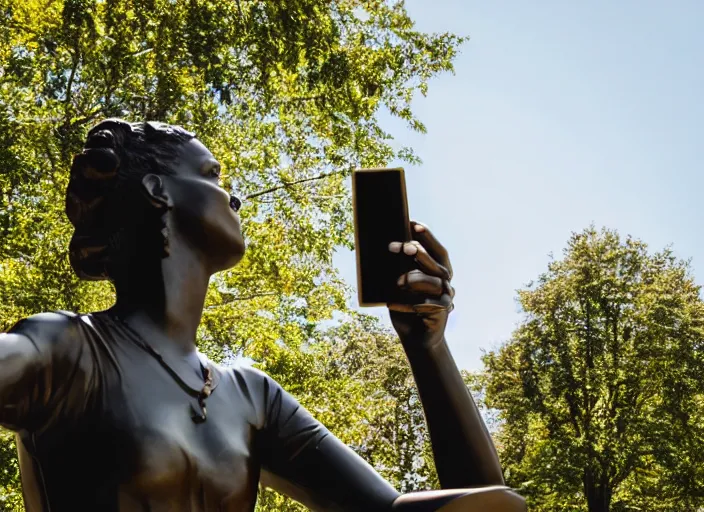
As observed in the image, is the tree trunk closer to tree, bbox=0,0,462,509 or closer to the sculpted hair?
tree, bbox=0,0,462,509

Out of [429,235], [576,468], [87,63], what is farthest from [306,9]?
[576,468]

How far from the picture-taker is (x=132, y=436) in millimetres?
1871

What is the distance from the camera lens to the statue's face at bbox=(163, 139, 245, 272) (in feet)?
7.43

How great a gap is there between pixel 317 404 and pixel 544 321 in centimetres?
1706

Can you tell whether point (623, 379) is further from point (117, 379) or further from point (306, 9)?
point (117, 379)

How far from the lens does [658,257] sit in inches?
1288

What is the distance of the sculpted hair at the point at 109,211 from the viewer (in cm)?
222

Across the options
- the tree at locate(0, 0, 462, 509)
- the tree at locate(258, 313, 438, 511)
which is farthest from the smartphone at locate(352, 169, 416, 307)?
the tree at locate(258, 313, 438, 511)

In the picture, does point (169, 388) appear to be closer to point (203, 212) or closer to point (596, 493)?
point (203, 212)

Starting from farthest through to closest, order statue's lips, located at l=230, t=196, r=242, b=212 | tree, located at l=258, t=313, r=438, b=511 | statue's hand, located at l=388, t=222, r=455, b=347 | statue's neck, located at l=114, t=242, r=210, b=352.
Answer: tree, located at l=258, t=313, r=438, b=511, statue's lips, located at l=230, t=196, r=242, b=212, statue's hand, located at l=388, t=222, r=455, b=347, statue's neck, located at l=114, t=242, r=210, b=352

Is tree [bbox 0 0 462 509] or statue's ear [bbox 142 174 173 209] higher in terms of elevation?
tree [bbox 0 0 462 509]

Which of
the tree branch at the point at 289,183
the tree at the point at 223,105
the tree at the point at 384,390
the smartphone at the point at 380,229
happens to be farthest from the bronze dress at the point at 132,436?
the tree at the point at 384,390

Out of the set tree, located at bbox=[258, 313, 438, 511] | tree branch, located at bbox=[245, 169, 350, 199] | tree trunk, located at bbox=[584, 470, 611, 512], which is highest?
tree branch, located at bbox=[245, 169, 350, 199]

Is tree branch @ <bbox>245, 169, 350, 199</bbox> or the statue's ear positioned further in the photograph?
tree branch @ <bbox>245, 169, 350, 199</bbox>
